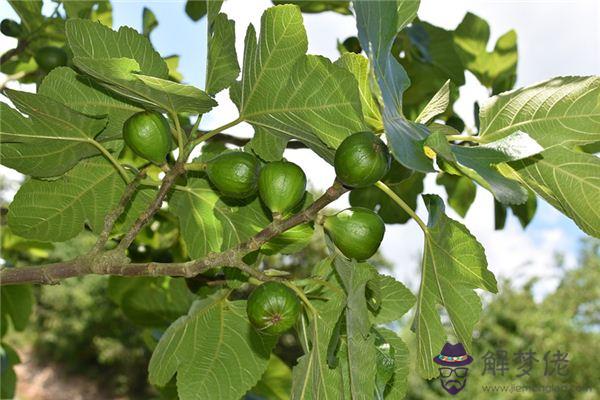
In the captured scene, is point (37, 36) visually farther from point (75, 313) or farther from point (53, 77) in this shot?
point (75, 313)

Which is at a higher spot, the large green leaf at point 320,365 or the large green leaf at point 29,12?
the large green leaf at point 29,12

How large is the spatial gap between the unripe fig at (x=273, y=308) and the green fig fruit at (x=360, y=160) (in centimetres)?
22

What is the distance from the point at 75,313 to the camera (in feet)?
54.5

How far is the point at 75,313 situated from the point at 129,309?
15397 millimetres

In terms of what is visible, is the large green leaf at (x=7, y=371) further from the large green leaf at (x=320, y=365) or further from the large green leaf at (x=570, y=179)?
the large green leaf at (x=570, y=179)

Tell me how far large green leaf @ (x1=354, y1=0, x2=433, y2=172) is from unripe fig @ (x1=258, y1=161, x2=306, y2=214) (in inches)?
9.1

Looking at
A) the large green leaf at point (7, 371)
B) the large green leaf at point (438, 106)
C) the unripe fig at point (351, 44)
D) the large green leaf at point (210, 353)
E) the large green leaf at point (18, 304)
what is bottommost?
the large green leaf at point (7, 371)

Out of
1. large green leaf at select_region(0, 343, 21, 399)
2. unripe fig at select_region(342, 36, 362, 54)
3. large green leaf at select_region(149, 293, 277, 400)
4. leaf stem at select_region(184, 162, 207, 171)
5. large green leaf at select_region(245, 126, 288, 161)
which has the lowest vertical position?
large green leaf at select_region(0, 343, 21, 399)

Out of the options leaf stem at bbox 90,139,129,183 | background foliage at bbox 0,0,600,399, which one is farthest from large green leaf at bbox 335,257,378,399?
leaf stem at bbox 90,139,129,183

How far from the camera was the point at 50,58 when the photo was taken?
216 centimetres

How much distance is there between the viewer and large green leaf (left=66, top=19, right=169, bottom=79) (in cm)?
114

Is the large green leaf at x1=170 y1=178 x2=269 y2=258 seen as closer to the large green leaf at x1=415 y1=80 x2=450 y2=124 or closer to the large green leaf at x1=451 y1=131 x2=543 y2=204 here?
the large green leaf at x1=415 y1=80 x2=450 y2=124

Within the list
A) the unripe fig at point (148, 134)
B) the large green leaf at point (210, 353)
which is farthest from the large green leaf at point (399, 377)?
the unripe fig at point (148, 134)

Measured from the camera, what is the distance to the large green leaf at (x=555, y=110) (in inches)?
42.6
